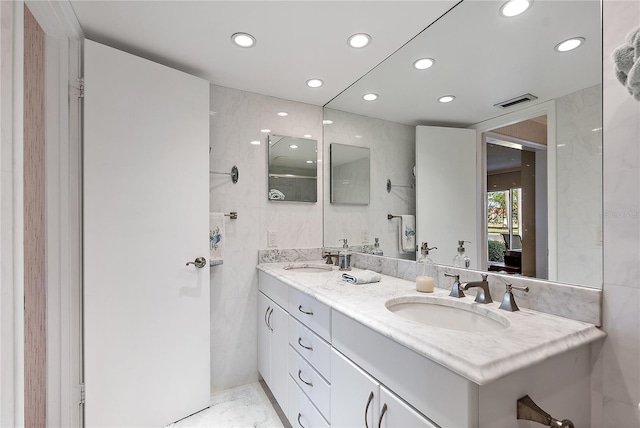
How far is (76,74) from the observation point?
1.46 metres

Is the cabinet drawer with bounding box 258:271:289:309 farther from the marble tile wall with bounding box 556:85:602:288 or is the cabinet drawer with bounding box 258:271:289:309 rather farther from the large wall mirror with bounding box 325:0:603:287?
the marble tile wall with bounding box 556:85:602:288

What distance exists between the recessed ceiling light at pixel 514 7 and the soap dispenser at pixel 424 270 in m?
1.07

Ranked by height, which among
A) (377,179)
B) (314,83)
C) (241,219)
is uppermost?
(314,83)

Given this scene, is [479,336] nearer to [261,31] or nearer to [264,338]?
[264,338]

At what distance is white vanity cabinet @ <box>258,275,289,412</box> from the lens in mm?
1650

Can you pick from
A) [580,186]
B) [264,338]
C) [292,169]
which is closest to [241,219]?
[292,169]

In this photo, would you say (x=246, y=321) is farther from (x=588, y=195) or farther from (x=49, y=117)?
(x=588, y=195)

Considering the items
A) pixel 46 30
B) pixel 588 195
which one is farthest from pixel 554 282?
pixel 46 30

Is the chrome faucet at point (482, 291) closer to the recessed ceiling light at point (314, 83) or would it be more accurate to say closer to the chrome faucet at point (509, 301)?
the chrome faucet at point (509, 301)

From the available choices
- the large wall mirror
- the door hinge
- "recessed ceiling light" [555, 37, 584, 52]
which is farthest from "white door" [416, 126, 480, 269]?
the door hinge

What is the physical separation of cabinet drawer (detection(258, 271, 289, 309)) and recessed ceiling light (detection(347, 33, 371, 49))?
1425mm

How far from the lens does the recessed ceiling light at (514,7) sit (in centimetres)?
108

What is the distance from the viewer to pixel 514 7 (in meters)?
1.12

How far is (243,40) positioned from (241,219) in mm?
1155
